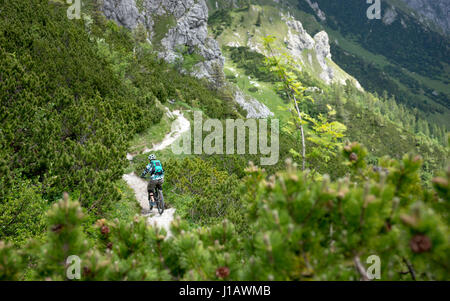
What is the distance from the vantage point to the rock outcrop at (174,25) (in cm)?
5928

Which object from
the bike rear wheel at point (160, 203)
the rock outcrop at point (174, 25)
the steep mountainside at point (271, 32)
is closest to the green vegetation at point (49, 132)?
the bike rear wheel at point (160, 203)

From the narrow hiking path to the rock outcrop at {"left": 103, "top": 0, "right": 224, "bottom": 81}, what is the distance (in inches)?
1703

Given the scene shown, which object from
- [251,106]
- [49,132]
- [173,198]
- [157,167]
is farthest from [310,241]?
[251,106]

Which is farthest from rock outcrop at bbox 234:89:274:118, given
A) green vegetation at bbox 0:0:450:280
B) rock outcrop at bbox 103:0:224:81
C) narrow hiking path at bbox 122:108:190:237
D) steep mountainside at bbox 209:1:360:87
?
steep mountainside at bbox 209:1:360:87

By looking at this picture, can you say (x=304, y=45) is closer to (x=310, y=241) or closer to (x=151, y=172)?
(x=151, y=172)

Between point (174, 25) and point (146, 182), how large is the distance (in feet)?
233

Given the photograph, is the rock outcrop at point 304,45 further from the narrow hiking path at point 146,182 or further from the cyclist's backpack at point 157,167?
the cyclist's backpack at point 157,167

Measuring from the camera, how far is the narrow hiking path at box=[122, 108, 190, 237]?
31.4 ft

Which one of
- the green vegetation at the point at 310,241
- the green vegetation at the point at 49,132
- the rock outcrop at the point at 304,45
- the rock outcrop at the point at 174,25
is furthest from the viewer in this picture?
the rock outcrop at the point at 304,45

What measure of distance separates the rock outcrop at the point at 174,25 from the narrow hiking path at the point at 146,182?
1703 inches

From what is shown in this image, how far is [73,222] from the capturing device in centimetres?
204

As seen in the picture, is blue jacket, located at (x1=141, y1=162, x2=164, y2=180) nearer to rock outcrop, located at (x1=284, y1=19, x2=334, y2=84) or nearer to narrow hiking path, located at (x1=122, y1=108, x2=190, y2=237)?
narrow hiking path, located at (x1=122, y1=108, x2=190, y2=237)

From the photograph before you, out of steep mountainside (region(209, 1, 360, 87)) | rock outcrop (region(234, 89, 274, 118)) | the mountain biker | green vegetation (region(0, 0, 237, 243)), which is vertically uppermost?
steep mountainside (region(209, 1, 360, 87))
